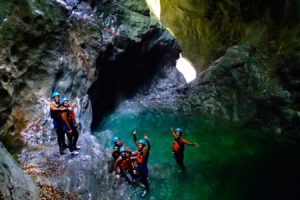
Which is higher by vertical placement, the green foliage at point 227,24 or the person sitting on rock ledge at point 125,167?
the green foliage at point 227,24

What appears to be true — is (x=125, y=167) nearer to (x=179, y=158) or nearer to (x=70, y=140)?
(x=70, y=140)

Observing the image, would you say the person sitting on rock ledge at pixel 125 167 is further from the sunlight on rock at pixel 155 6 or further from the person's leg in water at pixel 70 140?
the sunlight on rock at pixel 155 6

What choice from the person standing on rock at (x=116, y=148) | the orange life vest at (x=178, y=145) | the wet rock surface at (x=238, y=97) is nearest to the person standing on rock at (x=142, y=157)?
the person standing on rock at (x=116, y=148)

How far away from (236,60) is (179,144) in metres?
9.09

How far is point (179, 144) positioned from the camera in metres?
12.7

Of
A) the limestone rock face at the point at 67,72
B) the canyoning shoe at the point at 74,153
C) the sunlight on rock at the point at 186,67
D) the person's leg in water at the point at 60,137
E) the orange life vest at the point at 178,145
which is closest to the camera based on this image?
the person's leg in water at the point at 60,137

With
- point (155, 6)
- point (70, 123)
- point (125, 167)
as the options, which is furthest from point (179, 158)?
point (155, 6)

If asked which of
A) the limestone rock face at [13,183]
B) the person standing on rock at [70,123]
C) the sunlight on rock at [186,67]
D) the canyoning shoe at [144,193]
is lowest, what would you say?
the canyoning shoe at [144,193]

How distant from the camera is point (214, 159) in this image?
14.8m

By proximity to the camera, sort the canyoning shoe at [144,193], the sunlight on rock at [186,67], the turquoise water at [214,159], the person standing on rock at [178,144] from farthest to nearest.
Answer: the sunlight on rock at [186,67] → the person standing on rock at [178,144] → the turquoise water at [214,159] → the canyoning shoe at [144,193]

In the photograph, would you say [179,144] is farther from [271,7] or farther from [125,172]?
[271,7]

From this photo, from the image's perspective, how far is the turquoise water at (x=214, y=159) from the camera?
40.6ft

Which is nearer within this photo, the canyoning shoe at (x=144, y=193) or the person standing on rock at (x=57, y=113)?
the person standing on rock at (x=57, y=113)

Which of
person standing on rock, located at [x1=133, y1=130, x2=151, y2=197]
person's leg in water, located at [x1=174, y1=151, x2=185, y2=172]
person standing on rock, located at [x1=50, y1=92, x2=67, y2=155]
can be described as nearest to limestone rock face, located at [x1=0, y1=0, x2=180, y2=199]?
person standing on rock, located at [x1=133, y1=130, x2=151, y2=197]
